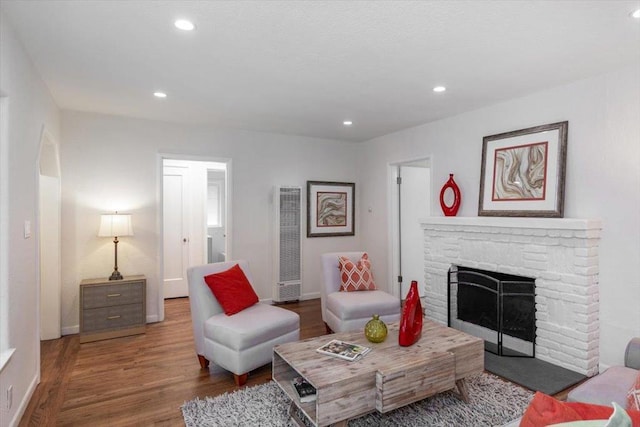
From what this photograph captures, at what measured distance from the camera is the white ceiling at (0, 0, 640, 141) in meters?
2.06

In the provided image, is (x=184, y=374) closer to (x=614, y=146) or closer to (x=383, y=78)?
(x=383, y=78)

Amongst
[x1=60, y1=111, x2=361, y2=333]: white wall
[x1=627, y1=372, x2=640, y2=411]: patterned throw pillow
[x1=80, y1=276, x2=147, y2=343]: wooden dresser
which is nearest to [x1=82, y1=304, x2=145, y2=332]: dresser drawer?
[x1=80, y1=276, x2=147, y2=343]: wooden dresser

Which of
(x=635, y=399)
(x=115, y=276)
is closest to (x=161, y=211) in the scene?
(x=115, y=276)

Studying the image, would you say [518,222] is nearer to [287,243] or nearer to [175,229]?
[287,243]

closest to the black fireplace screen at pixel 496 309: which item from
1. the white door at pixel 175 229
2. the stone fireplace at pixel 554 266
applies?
the stone fireplace at pixel 554 266

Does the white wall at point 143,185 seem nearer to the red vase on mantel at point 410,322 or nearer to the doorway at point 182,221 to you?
the doorway at point 182,221

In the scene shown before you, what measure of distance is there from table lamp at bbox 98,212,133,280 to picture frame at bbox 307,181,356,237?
8.17 feet

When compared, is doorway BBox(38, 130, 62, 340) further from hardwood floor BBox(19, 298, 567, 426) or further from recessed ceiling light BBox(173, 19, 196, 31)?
recessed ceiling light BBox(173, 19, 196, 31)

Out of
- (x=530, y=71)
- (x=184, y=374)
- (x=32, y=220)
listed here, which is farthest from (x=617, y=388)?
(x=32, y=220)

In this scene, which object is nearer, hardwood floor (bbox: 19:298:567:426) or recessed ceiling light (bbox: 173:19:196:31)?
recessed ceiling light (bbox: 173:19:196:31)

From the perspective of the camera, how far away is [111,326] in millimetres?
3898

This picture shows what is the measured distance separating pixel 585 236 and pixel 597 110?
1.07m

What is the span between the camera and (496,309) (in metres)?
3.59

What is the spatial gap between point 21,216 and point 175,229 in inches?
128
